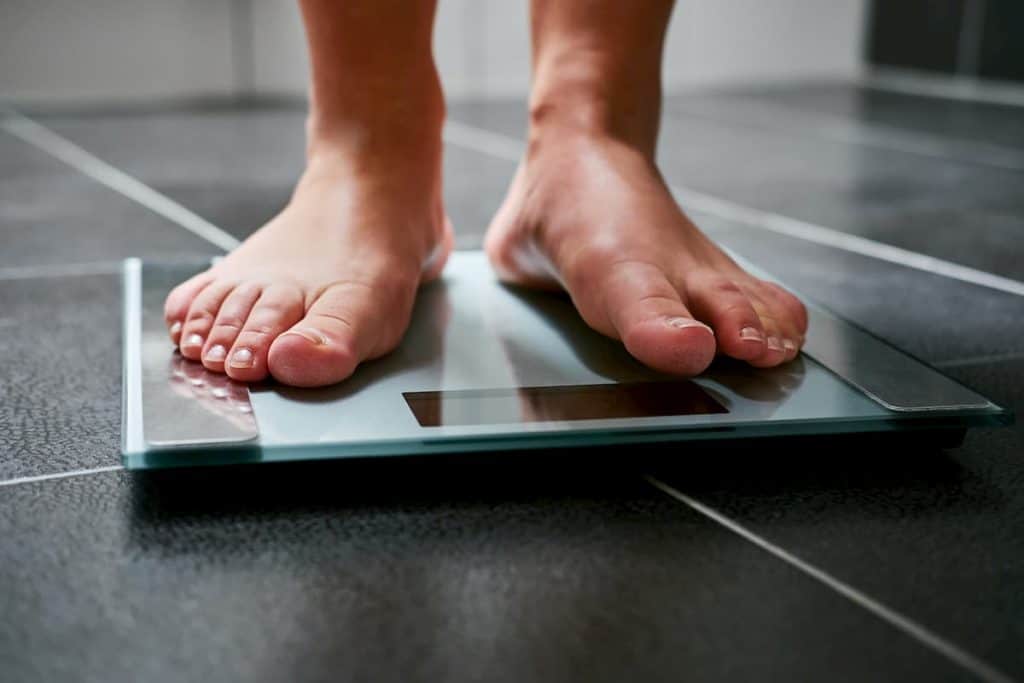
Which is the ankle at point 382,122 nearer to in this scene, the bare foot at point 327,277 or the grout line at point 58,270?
the bare foot at point 327,277

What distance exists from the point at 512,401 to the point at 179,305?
0.87ft

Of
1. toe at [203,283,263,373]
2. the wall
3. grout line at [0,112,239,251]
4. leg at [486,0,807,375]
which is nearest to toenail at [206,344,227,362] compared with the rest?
toe at [203,283,263,373]

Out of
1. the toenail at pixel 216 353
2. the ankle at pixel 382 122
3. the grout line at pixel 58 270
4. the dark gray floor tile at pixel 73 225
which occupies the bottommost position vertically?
the dark gray floor tile at pixel 73 225

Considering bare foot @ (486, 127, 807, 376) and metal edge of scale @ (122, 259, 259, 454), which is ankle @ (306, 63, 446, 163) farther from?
metal edge of scale @ (122, 259, 259, 454)

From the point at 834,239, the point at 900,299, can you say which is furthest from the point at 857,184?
the point at 900,299

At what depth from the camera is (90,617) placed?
0.58m

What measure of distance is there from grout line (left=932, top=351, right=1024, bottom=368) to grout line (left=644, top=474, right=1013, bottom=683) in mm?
358

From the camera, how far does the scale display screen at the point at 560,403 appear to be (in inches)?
30.0

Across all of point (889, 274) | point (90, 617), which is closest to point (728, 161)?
point (889, 274)

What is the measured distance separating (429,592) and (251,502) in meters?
0.15

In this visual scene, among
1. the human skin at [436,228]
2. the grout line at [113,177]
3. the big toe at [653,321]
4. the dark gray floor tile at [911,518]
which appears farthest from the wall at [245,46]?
the dark gray floor tile at [911,518]

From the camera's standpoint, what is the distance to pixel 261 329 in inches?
33.4

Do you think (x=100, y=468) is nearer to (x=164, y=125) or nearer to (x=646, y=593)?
(x=646, y=593)

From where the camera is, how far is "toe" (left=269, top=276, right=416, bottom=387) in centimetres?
81
